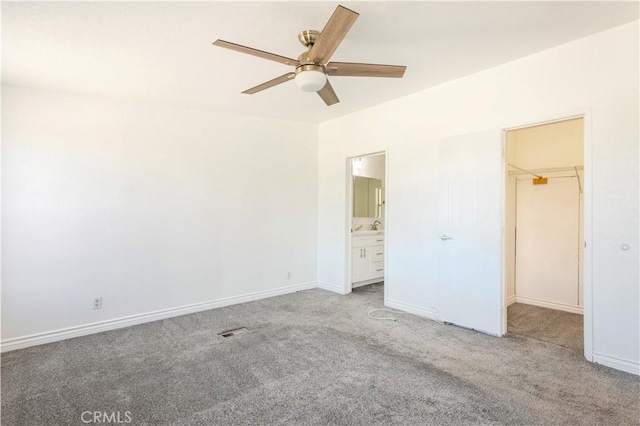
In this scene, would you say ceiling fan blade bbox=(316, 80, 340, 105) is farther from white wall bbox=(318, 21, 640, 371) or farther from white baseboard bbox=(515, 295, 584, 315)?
Result: white baseboard bbox=(515, 295, 584, 315)

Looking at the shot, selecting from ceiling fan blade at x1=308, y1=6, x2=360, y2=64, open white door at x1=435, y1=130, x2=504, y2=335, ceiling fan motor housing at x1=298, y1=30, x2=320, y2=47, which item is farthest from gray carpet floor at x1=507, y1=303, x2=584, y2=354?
ceiling fan motor housing at x1=298, y1=30, x2=320, y2=47

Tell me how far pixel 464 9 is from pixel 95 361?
392 cm

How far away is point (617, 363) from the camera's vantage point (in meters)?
2.46

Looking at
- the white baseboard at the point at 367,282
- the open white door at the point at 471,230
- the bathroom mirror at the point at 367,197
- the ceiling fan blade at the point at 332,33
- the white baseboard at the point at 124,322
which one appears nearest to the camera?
the ceiling fan blade at the point at 332,33

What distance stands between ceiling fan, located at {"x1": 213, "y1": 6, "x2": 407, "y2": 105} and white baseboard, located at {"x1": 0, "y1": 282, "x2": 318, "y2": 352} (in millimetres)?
2933

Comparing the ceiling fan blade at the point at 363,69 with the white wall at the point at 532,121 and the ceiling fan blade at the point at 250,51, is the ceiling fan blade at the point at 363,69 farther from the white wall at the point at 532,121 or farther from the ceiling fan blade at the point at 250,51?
the white wall at the point at 532,121

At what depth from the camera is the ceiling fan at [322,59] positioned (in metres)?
1.76

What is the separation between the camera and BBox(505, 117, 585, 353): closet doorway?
3.95m

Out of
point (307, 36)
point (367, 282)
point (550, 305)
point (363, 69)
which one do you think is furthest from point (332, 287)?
point (307, 36)

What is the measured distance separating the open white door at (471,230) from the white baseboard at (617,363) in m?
0.73

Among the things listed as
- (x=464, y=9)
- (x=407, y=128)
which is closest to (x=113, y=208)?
(x=407, y=128)

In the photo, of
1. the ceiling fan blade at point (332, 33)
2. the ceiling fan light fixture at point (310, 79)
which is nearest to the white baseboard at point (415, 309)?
the ceiling fan light fixture at point (310, 79)

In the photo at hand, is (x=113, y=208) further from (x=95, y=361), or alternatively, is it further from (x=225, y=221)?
(x=95, y=361)

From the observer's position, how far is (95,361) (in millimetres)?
2699
